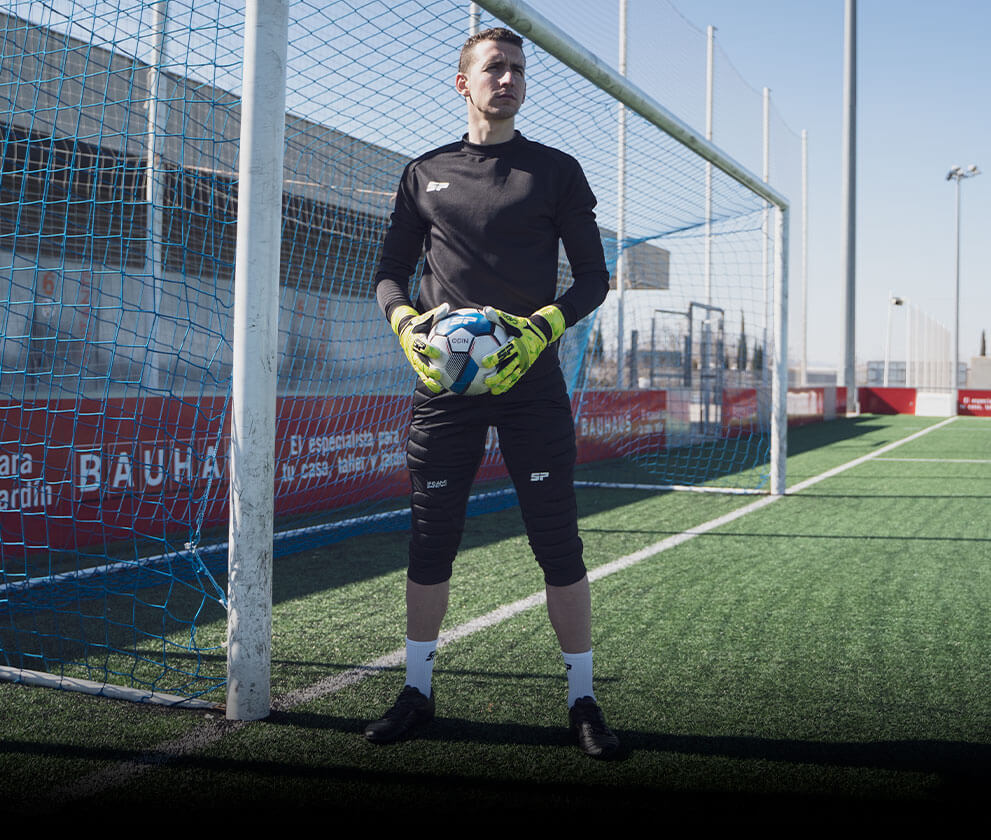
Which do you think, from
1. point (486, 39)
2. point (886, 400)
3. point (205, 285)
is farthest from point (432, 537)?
point (886, 400)

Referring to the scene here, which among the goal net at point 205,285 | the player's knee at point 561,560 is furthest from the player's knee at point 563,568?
the goal net at point 205,285

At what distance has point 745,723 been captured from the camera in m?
2.46

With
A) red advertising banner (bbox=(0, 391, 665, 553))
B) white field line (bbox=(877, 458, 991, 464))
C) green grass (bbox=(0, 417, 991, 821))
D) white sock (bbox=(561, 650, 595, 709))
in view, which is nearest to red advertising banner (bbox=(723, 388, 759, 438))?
white field line (bbox=(877, 458, 991, 464))

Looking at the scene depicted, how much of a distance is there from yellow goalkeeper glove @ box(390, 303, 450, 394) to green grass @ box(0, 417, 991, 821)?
0.97 m

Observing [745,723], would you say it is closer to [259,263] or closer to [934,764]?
[934,764]

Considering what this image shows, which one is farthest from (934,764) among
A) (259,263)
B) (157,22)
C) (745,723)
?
(157,22)

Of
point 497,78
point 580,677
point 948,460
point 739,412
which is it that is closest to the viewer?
point 497,78

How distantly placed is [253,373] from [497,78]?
1.06 m

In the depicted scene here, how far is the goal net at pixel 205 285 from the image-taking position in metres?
3.28

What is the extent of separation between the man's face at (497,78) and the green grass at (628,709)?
66.8 inches

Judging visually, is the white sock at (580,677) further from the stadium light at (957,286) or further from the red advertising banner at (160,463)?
the stadium light at (957,286)

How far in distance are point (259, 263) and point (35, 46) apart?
3.67m

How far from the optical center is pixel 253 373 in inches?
98.0

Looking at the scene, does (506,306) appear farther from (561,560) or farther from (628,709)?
(628,709)
